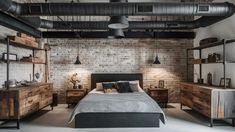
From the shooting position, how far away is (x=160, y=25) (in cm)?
759

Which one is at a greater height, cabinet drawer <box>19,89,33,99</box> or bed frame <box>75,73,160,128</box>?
cabinet drawer <box>19,89,33,99</box>

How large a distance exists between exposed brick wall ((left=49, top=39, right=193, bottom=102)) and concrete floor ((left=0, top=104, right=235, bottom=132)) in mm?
1947

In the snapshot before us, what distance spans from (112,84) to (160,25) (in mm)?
2674

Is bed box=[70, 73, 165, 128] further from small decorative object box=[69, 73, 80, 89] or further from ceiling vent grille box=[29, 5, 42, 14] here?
small decorative object box=[69, 73, 80, 89]

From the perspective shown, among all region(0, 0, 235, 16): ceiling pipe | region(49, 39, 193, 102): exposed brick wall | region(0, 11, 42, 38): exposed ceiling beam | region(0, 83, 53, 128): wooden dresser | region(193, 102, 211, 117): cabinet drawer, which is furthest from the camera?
region(49, 39, 193, 102): exposed brick wall

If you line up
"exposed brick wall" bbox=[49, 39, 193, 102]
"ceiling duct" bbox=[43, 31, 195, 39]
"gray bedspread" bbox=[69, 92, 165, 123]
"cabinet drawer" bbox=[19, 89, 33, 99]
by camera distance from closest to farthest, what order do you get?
"cabinet drawer" bbox=[19, 89, 33, 99]
"gray bedspread" bbox=[69, 92, 165, 123]
"ceiling duct" bbox=[43, 31, 195, 39]
"exposed brick wall" bbox=[49, 39, 193, 102]

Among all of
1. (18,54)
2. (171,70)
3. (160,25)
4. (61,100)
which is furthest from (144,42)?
(18,54)

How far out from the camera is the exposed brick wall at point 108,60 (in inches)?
380

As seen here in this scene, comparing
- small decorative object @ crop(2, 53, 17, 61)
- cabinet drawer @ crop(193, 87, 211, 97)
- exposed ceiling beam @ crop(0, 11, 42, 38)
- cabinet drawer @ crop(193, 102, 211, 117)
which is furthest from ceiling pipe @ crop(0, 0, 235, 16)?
cabinet drawer @ crop(193, 102, 211, 117)

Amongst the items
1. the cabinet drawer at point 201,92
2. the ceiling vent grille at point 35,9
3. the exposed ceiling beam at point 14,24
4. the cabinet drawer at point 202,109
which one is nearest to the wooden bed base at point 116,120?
the cabinet drawer at point 202,109

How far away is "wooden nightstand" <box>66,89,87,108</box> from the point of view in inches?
350

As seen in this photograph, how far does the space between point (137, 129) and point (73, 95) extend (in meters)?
3.78

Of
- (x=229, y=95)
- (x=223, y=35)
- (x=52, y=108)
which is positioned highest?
(x=223, y=35)

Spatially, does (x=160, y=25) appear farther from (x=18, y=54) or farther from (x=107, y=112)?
(x=18, y=54)
